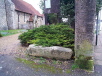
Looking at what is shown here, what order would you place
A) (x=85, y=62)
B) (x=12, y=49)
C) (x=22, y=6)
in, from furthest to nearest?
1. (x=22, y=6)
2. (x=12, y=49)
3. (x=85, y=62)

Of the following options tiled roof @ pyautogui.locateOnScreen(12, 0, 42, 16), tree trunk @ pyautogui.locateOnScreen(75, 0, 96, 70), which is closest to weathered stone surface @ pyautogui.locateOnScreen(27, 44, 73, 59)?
tree trunk @ pyautogui.locateOnScreen(75, 0, 96, 70)

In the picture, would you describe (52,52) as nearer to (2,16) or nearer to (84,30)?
(84,30)

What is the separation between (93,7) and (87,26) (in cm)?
58

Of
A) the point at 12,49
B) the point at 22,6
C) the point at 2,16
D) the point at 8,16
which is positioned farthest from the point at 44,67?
the point at 22,6

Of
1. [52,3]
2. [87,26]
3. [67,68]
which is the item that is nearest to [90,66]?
[67,68]

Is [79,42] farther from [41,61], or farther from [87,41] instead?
[41,61]

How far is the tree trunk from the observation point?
2764 millimetres

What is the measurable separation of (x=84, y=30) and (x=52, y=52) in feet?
5.06

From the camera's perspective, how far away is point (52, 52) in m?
3.74

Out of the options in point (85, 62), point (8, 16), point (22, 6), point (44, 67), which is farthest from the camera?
Result: point (22, 6)

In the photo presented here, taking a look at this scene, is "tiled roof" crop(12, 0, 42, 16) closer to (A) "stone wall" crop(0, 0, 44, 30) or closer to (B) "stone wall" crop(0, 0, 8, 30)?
(A) "stone wall" crop(0, 0, 44, 30)

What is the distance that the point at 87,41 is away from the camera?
2.90m

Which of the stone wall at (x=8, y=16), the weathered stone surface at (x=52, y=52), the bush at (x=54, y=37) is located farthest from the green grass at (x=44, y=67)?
the stone wall at (x=8, y=16)

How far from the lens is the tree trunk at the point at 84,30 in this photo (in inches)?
109
